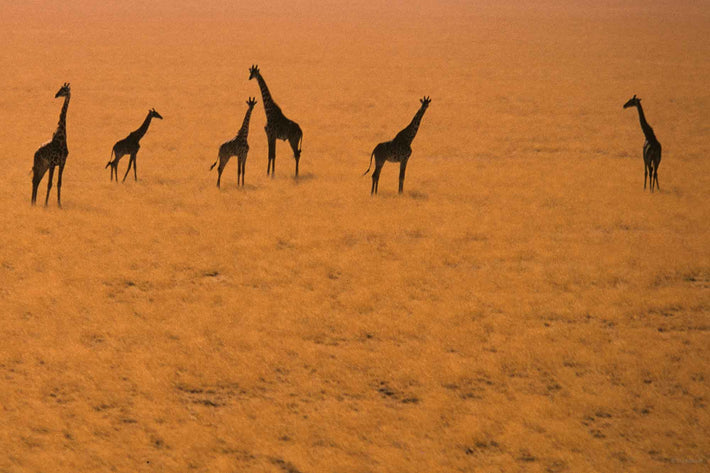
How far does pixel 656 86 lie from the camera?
24.0m

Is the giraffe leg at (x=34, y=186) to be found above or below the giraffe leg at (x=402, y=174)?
below

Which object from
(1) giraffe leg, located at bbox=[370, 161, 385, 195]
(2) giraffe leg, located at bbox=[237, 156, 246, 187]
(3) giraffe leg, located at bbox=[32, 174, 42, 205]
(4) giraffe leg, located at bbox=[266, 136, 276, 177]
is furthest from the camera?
(4) giraffe leg, located at bbox=[266, 136, 276, 177]

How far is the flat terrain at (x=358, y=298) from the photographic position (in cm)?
560

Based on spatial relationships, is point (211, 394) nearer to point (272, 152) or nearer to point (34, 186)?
point (34, 186)

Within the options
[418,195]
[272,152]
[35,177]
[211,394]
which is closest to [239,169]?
[272,152]

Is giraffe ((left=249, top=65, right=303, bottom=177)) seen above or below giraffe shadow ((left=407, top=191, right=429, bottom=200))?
above

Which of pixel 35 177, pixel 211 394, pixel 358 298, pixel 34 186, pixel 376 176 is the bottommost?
pixel 211 394

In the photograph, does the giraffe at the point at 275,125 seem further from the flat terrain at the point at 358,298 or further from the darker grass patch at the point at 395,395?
the darker grass patch at the point at 395,395

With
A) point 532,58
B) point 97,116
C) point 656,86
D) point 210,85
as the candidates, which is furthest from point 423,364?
point 532,58

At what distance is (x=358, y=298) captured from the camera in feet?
26.4

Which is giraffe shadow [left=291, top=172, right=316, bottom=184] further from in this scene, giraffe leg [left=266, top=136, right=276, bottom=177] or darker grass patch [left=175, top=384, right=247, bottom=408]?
darker grass patch [left=175, top=384, right=247, bottom=408]

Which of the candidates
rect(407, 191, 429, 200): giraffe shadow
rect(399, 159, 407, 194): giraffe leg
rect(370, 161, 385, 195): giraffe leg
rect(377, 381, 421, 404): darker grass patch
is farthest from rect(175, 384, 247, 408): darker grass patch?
rect(407, 191, 429, 200): giraffe shadow

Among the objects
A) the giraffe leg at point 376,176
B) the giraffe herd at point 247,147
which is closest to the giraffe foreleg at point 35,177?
the giraffe herd at point 247,147

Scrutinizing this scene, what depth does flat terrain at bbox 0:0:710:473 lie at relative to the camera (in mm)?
5598
